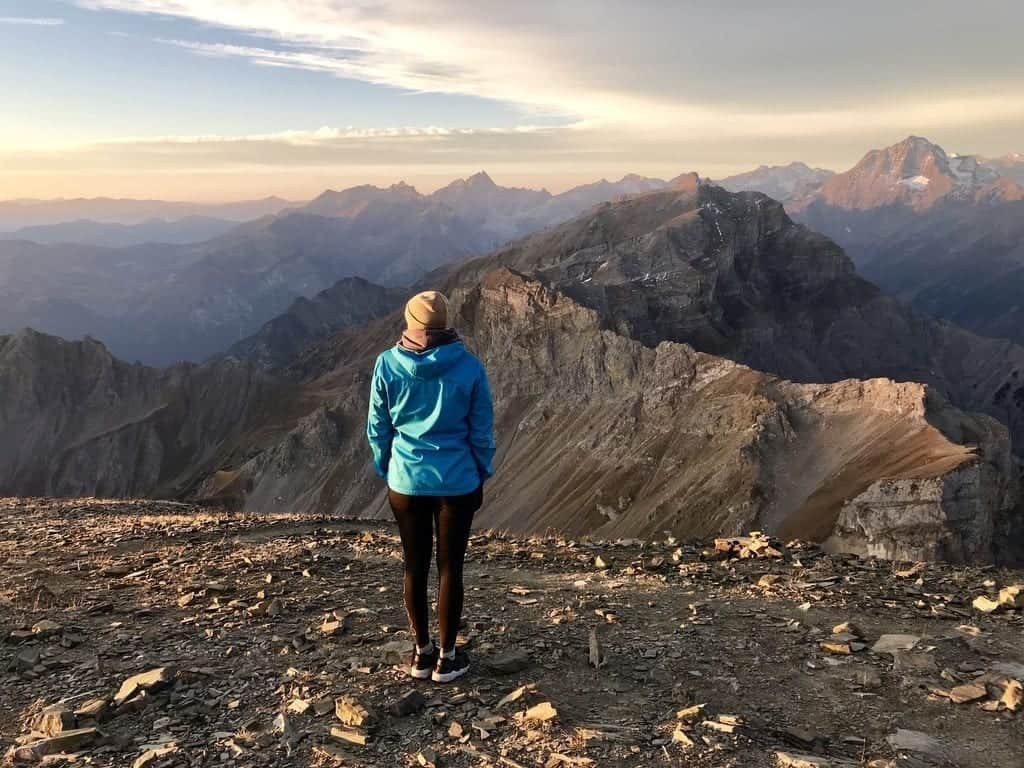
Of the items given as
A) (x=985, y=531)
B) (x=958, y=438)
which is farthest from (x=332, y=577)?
(x=958, y=438)

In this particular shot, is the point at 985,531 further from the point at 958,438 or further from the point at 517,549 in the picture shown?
the point at 517,549

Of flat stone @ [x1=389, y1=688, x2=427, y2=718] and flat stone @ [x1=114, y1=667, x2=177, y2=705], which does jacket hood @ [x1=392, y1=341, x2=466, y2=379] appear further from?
flat stone @ [x1=114, y1=667, x2=177, y2=705]

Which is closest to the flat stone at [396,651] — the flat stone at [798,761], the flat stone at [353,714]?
the flat stone at [353,714]

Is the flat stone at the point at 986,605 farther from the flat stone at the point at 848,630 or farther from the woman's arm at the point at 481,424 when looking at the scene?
the woman's arm at the point at 481,424

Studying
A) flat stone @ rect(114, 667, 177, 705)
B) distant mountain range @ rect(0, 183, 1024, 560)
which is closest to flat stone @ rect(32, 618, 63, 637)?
flat stone @ rect(114, 667, 177, 705)

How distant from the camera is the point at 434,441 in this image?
19.7ft

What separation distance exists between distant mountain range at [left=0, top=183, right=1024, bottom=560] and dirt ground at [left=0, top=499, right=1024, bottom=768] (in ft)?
124

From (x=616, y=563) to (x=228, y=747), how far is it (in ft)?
22.2

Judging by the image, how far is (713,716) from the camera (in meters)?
5.66

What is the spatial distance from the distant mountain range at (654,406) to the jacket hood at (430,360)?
4237 cm

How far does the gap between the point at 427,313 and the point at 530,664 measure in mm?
3307

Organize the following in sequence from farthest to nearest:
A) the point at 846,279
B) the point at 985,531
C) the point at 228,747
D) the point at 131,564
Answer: the point at 846,279 < the point at 985,531 < the point at 131,564 < the point at 228,747

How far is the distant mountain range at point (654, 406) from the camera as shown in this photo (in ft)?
156

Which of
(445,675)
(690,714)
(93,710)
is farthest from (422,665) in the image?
(93,710)
